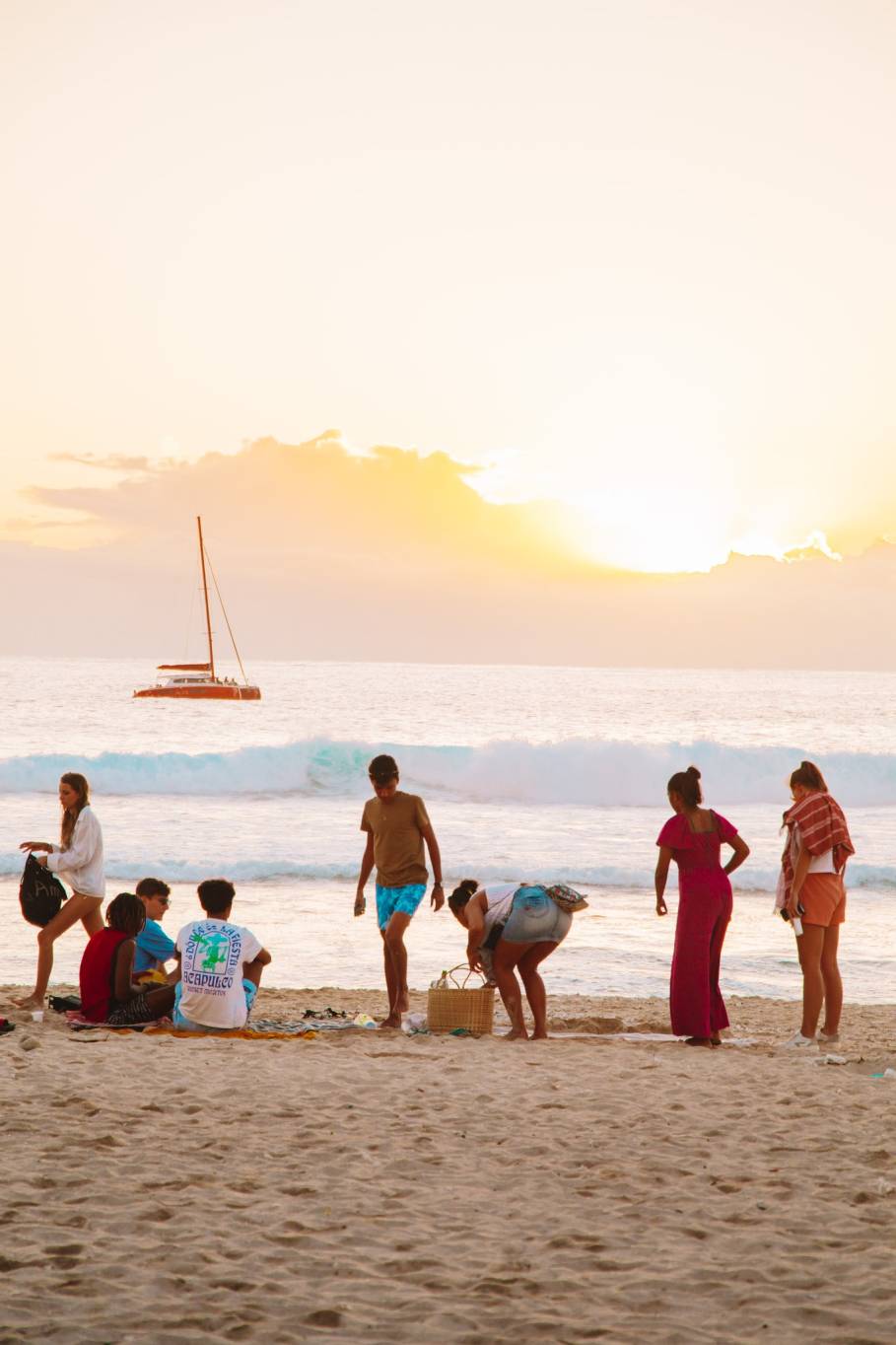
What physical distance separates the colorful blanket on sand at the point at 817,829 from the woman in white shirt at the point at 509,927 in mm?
1440

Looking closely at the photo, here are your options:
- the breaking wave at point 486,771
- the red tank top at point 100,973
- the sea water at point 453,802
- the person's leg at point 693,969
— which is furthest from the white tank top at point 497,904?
the breaking wave at point 486,771

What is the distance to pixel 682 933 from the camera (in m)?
7.58

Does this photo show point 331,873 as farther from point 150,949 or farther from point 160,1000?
point 160,1000

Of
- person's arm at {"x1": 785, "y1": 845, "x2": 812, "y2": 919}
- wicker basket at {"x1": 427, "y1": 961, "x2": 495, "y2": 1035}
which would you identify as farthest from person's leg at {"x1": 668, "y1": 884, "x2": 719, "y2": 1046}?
wicker basket at {"x1": 427, "y1": 961, "x2": 495, "y2": 1035}

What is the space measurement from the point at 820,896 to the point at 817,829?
413 mm

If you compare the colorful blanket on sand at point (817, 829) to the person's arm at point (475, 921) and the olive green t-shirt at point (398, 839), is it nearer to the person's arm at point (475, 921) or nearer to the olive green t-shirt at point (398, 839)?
the person's arm at point (475, 921)

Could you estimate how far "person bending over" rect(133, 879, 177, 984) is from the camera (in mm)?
7953

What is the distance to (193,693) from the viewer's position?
66500mm

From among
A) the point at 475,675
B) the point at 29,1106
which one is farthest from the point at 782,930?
the point at 475,675

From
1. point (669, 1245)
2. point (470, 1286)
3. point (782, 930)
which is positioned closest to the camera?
point (470, 1286)

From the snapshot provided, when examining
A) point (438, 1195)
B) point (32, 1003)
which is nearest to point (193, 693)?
point (32, 1003)

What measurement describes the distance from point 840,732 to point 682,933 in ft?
166

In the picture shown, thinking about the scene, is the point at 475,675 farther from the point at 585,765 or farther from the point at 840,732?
the point at 585,765

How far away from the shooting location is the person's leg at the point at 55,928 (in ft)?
26.1
